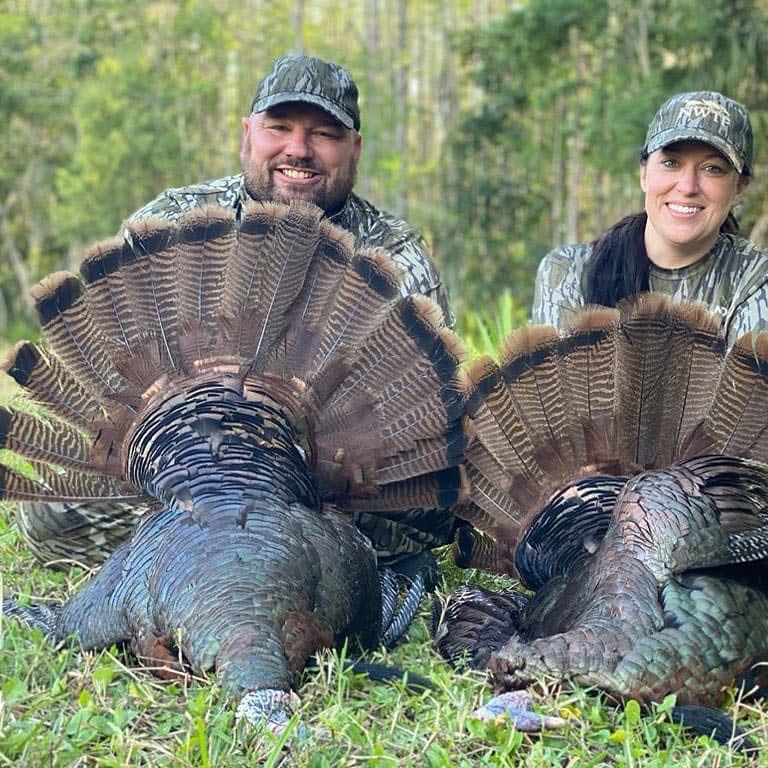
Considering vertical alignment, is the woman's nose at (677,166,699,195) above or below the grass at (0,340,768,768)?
above

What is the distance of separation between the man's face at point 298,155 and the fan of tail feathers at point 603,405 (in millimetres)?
1481

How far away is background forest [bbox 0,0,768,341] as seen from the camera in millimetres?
14781

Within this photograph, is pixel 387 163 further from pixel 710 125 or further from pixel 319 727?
pixel 319 727

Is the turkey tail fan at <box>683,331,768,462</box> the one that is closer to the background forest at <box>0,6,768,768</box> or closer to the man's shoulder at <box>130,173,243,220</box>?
the background forest at <box>0,6,768,768</box>

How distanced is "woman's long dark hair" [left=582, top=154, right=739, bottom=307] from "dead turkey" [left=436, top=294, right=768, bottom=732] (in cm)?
92

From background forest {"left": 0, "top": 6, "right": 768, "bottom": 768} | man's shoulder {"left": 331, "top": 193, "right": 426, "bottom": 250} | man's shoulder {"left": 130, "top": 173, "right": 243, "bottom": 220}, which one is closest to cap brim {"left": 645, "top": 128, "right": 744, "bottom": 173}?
man's shoulder {"left": 331, "top": 193, "right": 426, "bottom": 250}

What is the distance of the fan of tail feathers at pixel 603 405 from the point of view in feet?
11.3

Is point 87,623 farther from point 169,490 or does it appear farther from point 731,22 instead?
point 731,22

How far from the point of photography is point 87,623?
3.15 metres

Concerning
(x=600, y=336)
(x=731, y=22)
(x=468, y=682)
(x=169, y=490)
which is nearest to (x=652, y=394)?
(x=600, y=336)

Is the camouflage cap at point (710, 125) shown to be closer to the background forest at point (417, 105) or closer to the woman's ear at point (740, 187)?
the woman's ear at point (740, 187)

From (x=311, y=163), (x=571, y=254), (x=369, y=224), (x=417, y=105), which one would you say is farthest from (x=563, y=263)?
(x=417, y=105)

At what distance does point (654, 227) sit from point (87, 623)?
2.64 meters

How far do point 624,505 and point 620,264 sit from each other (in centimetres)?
167
